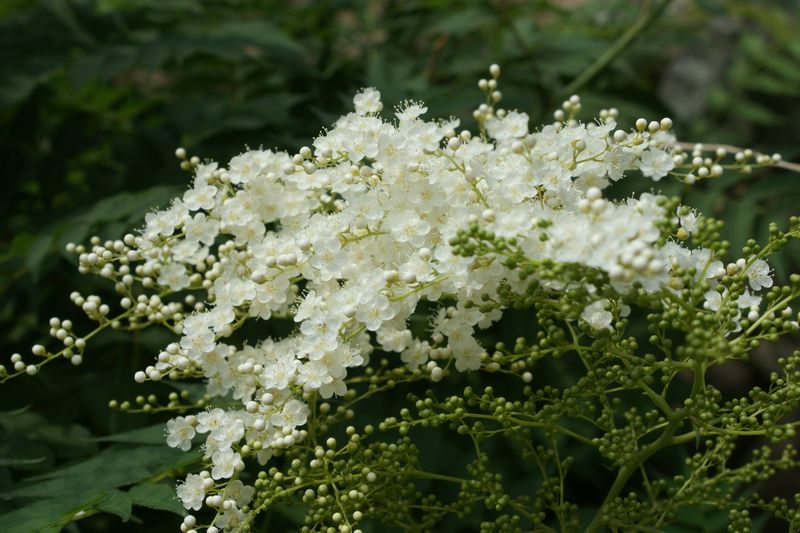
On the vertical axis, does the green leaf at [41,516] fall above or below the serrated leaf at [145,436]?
below

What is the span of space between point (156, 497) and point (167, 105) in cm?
263

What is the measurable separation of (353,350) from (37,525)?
2.95 ft

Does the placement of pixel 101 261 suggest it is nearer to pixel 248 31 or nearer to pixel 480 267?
pixel 480 267

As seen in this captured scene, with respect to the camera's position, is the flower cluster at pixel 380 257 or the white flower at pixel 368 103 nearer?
the flower cluster at pixel 380 257

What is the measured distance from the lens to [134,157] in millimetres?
3742

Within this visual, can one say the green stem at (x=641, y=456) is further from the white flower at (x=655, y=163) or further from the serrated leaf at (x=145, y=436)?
the serrated leaf at (x=145, y=436)

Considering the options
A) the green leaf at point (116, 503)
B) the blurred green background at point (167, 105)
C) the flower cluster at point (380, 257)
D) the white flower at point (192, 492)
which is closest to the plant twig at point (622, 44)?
the blurred green background at point (167, 105)

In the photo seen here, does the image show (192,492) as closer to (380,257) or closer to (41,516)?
(41,516)

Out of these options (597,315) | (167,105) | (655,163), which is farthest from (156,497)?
(167,105)

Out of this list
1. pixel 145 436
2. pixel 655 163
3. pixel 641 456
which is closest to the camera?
pixel 641 456

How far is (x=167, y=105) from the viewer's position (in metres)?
4.28

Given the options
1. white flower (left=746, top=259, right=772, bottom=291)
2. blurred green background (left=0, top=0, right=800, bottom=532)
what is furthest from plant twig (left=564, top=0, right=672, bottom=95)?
white flower (left=746, top=259, right=772, bottom=291)

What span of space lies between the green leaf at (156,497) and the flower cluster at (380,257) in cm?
4

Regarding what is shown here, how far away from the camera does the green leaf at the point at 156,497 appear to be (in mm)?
2085
